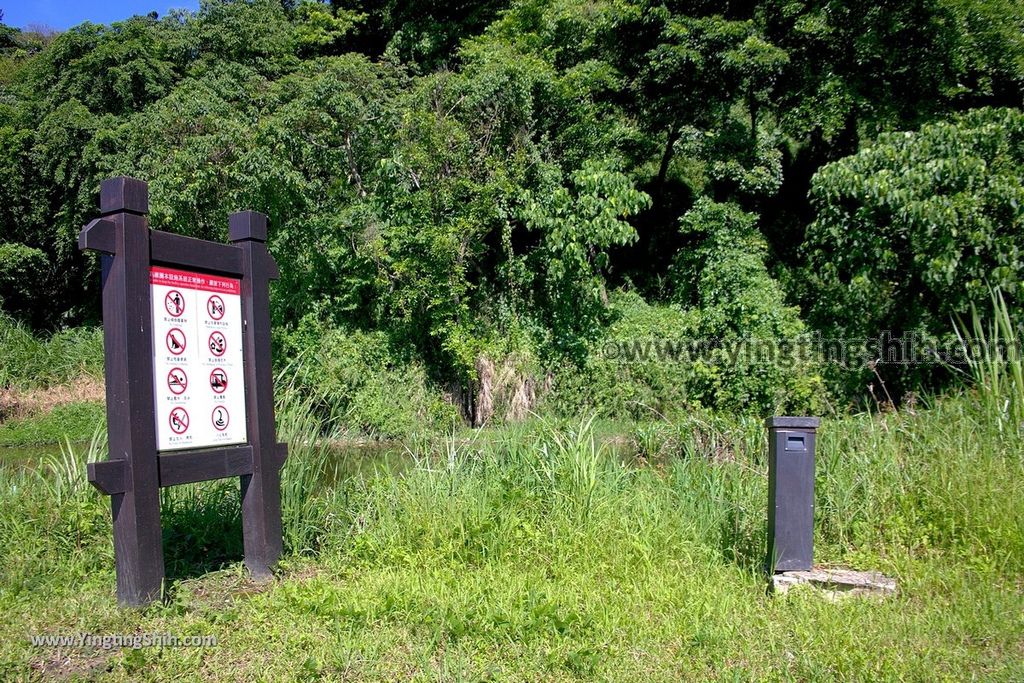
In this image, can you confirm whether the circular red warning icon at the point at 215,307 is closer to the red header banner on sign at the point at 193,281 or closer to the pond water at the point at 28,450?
the red header banner on sign at the point at 193,281

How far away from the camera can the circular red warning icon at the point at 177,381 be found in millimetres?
4543

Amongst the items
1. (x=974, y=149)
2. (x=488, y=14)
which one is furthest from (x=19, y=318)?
(x=974, y=149)

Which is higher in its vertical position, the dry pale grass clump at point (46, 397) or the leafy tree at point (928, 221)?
the leafy tree at point (928, 221)

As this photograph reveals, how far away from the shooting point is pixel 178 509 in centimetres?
570

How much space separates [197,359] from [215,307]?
36 cm

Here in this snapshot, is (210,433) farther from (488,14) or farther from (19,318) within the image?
(19,318)

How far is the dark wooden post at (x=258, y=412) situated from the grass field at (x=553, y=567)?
8.0 inches

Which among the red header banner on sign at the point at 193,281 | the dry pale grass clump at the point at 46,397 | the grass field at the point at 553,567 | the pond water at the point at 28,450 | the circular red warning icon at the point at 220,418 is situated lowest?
the pond water at the point at 28,450

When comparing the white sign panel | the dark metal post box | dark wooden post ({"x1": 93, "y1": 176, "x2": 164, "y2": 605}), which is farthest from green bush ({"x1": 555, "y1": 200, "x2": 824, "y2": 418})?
dark wooden post ({"x1": 93, "y1": 176, "x2": 164, "y2": 605})

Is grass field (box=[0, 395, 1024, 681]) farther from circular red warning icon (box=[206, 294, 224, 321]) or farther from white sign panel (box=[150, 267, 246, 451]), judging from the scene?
circular red warning icon (box=[206, 294, 224, 321])

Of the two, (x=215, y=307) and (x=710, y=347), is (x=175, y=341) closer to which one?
(x=215, y=307)

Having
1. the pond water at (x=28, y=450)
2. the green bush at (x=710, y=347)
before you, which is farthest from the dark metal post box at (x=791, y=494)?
the pond water at (x=28, y=450)

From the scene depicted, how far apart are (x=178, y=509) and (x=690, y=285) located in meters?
10.4

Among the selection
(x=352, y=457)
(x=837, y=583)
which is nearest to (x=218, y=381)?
(x=352, y=457)
